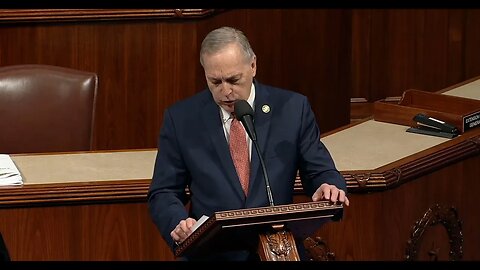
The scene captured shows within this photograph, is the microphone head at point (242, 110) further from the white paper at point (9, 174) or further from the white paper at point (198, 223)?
the white paper at point (9, 174)

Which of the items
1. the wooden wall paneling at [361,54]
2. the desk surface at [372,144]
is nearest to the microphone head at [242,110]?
the desk surface at [372,144]

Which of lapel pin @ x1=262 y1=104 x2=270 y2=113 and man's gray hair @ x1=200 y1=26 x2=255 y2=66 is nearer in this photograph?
man's gray hair @ x1=200 y1=26 x2=255 y2=66

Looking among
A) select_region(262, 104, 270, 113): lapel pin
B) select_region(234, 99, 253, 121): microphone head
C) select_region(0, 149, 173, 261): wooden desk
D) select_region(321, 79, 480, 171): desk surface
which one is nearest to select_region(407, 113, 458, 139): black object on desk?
select_region(321, 79, 480, 171): desk surface

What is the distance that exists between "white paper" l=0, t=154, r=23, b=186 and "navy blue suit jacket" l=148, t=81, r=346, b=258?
2.50ft

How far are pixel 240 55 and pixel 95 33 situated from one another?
8.47 ft

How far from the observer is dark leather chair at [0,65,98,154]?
510 centimetres

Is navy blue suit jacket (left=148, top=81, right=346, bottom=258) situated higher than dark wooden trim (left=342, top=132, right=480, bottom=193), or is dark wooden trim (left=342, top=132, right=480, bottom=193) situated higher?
navy blue suit jacket (left=148, top=81, right=346, bottom=258)

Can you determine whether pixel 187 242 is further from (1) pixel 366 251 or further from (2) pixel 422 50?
(2) pixel 422 50

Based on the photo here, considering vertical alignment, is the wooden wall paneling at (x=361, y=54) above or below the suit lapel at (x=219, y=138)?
below

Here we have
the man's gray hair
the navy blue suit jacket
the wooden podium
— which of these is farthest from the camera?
the navy blue suit jacket

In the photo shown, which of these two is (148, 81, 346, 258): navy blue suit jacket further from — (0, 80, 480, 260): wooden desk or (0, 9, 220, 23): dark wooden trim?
(0, 9, 220, 23): dark wooden trim

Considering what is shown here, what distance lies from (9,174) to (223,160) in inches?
39.2

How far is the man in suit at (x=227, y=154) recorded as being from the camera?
3.78 metres

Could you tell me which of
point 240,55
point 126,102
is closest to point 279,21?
point 126,102
